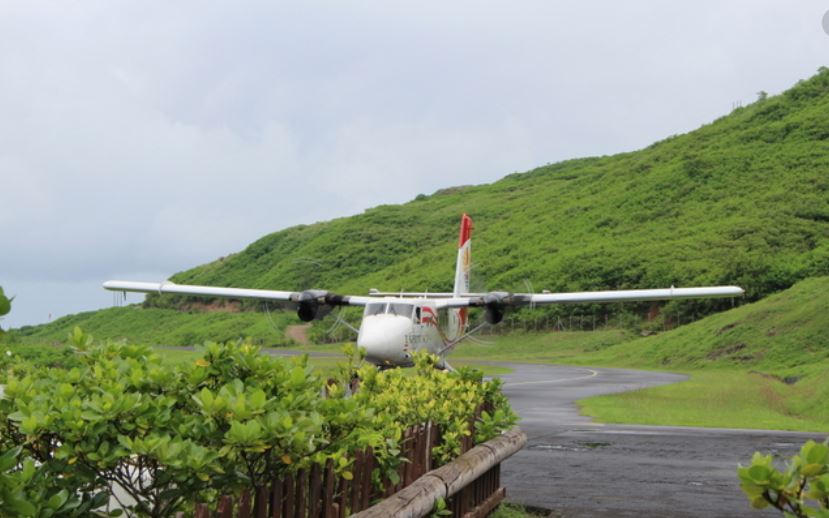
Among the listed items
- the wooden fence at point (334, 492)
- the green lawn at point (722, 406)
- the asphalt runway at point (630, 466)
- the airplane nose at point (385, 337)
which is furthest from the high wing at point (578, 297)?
the wooden fence at point (334, 492)

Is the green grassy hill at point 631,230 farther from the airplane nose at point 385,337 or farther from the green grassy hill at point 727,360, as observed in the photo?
the airplane nose at point 385,337

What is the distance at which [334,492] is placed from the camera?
527 centimetres

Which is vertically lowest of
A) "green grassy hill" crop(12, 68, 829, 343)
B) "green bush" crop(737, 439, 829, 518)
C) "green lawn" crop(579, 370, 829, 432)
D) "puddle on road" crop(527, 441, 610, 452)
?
"green lawn" crop(579, 370, 829, 432)

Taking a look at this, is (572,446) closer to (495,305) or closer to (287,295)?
(495,305)

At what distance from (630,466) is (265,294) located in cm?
2091

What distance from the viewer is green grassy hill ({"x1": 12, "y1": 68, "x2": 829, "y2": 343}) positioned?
74.2m

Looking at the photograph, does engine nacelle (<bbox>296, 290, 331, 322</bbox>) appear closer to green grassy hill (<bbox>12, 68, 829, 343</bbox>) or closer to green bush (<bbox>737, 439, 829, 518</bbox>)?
green grassy hill (<bbox>12, 68, 829, 343</bbox>)

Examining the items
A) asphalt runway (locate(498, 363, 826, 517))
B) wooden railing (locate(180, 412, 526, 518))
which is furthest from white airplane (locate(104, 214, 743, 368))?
wooden railing (locate(180, 412, 526, 518))

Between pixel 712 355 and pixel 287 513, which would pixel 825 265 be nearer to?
pixel 712 355

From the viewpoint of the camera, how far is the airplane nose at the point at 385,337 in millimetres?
25422

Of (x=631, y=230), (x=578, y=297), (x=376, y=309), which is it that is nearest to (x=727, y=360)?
(x=578, y=297)

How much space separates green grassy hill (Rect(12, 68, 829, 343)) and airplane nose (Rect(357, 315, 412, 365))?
99.2ft

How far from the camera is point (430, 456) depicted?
269 inches

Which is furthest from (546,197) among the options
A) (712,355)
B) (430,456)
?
(430,456)
